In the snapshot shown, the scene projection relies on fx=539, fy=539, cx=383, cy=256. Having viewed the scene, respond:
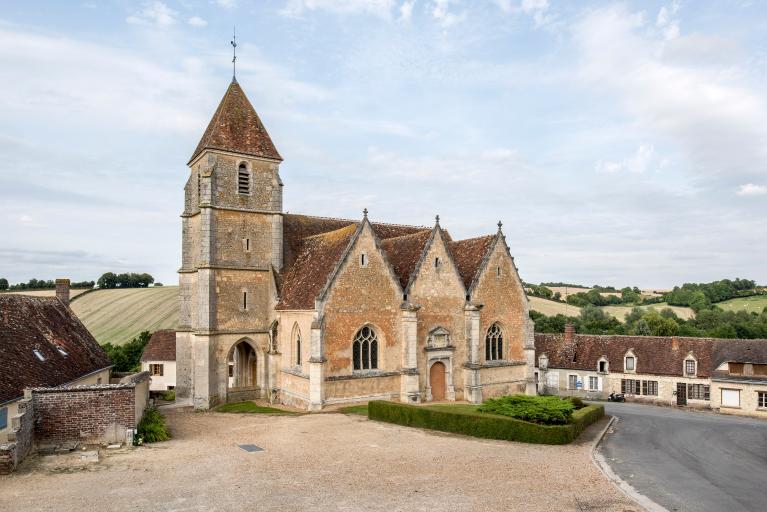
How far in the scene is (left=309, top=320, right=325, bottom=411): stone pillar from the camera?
94.6 feet

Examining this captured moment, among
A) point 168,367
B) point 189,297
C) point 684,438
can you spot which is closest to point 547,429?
point 684,438

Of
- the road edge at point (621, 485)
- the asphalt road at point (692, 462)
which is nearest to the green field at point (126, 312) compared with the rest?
the asphalt road at point (692, 462)

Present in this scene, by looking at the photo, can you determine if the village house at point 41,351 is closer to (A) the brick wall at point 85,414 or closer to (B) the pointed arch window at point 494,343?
(A) the brick wall at point 85,414

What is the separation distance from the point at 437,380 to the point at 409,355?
331 centimetres

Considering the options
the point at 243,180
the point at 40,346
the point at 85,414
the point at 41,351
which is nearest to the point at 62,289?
the point at 40,346

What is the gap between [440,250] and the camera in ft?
111

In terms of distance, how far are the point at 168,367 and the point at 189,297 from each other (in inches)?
724

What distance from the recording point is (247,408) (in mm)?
31984

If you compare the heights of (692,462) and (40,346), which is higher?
(40,346)

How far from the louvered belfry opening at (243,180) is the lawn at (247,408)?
13.4 meters

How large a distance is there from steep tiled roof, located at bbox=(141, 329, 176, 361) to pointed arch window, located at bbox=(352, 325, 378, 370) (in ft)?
88.2

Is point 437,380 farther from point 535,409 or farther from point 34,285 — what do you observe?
point 34,285

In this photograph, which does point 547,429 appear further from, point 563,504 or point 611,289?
point 611,289

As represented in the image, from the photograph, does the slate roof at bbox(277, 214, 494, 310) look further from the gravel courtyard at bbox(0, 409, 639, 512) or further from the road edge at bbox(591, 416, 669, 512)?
the road edge at bbox(591, 416, 669, 512)
